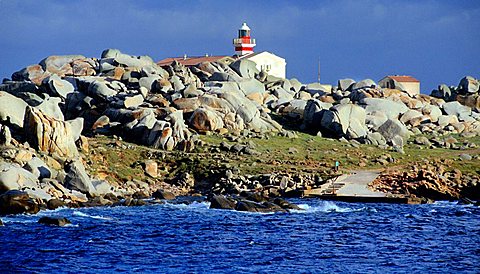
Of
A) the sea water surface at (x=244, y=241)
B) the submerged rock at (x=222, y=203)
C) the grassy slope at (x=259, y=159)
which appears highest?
the grassy slope at (x=259, y=159)

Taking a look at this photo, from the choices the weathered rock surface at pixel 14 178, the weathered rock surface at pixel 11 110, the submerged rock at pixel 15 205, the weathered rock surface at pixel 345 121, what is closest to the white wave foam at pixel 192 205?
the weathered rock surface at pixel 14 178

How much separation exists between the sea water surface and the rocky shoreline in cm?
288

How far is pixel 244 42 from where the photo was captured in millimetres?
99375

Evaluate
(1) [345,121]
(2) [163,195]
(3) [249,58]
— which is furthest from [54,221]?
(3) [249,58]

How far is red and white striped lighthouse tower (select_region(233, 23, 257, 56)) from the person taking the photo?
325 ft

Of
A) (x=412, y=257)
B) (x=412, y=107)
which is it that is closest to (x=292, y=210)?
(x=412, y=257)

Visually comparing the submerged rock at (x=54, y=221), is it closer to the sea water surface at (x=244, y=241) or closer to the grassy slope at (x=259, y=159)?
the sea water surface at (x=244, y=241)

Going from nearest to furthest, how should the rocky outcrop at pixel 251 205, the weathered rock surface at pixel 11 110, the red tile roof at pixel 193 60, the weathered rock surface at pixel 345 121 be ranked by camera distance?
1. the rocky outcrop at pixel 251 205
2. the weathered rock surface at pixel 11 110
3. the weathered rock surface at pixel 345 121
4. the red tile roof at pixel 193 60

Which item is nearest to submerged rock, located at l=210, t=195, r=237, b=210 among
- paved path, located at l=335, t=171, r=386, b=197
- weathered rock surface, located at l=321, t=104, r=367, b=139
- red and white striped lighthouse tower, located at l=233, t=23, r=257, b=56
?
paved path, located at l=335, t=171, r=386, b=197

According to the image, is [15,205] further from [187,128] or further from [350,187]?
[187,128]

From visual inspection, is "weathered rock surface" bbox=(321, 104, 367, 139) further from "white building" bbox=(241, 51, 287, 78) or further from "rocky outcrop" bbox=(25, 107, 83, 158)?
"white building" bbox=(241, 51, 287, 78)

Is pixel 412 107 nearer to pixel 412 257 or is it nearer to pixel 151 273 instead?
pixel 412 257

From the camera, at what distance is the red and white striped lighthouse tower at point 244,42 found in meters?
99.2

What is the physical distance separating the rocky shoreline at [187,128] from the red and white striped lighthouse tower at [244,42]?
14.1 m
